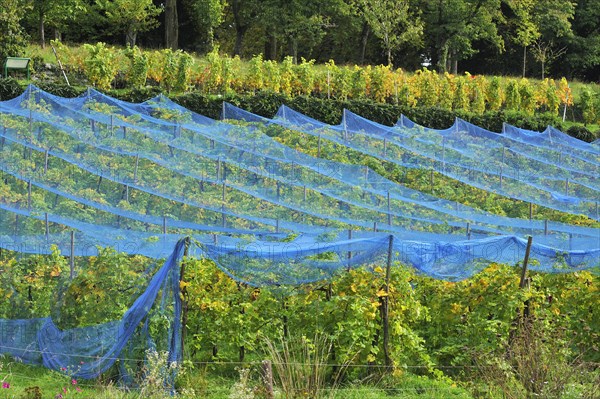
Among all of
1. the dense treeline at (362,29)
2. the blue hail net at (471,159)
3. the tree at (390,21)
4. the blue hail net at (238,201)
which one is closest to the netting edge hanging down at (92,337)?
the blue hail net at (238,201)

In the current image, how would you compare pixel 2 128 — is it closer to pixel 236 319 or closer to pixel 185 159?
pixel 185 159

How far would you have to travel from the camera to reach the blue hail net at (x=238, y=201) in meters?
8.56

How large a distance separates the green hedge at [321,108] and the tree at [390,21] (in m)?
6.57

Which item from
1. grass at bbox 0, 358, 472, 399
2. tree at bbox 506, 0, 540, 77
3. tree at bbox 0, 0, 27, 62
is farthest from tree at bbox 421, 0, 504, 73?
grass at bbox 0, 358, 472, 399

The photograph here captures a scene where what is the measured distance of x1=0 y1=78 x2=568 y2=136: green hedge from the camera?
890 inches

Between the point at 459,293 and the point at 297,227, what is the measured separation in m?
3.91

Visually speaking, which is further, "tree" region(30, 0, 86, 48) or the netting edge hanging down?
"tree" region(30, 0, 86, 48)

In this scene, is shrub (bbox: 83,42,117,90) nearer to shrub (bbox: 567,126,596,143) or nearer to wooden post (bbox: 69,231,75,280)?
shrub (bbox: 567,126,596,143)

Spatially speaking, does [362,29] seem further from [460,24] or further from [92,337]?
[92,337]

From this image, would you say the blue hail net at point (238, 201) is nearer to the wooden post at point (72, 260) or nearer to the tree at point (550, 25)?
the wooden post at point (72, 260)

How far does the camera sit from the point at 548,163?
21.5m

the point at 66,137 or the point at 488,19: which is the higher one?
the point at 488,19

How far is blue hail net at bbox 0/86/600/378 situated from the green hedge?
1.97 meters

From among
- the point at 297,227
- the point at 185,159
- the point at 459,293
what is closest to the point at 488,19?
the point at 185,159
